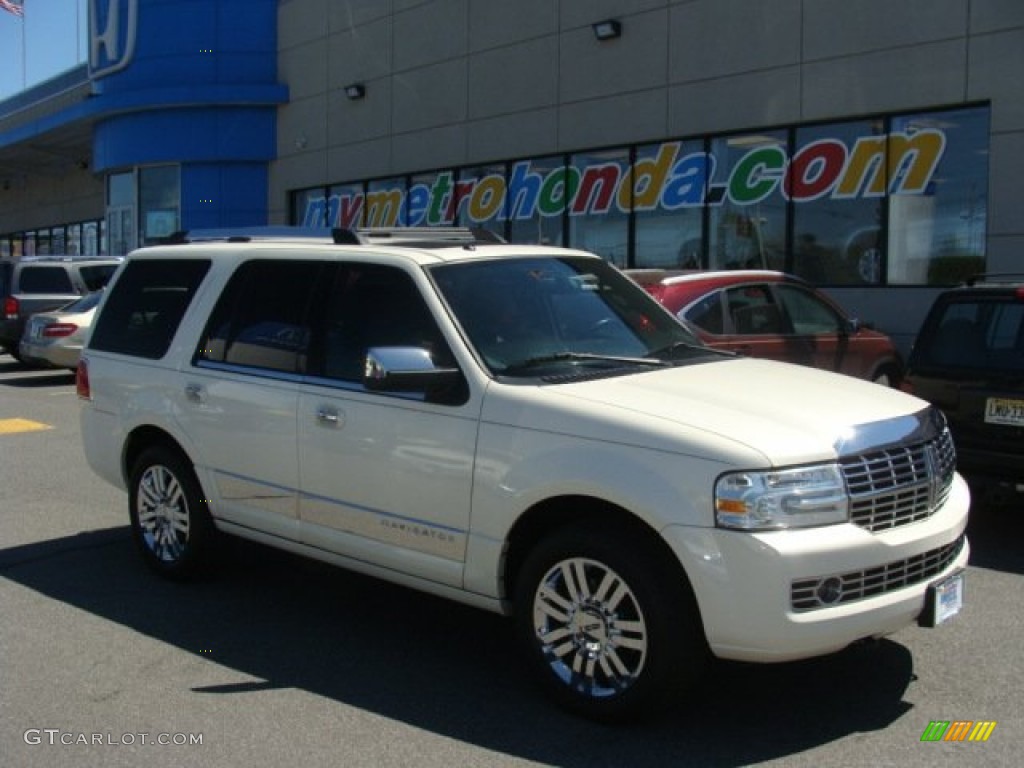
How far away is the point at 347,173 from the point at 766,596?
21439 millimetres

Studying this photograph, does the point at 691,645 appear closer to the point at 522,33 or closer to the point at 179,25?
the point at 522,33

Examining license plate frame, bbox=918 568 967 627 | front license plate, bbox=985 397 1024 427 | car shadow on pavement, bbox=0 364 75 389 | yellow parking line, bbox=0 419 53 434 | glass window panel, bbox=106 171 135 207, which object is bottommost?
yellow parking line, bbox=0 419 53 434

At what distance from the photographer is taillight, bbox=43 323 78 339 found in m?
16.9

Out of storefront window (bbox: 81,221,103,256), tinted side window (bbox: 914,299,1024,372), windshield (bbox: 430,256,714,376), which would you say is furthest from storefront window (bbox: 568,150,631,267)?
storefront window (bbox: 81,221,103,256)

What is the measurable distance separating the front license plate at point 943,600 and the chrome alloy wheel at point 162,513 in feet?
12.7

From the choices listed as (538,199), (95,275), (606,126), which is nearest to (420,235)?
(606,126)

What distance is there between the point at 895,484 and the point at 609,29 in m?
14.7

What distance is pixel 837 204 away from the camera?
15.2 m

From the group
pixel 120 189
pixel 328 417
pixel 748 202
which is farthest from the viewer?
pixel 120 189

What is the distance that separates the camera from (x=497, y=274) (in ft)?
17.3

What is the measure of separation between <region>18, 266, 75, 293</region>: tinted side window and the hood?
56.4ft

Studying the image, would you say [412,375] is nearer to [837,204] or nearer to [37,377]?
[837,204]

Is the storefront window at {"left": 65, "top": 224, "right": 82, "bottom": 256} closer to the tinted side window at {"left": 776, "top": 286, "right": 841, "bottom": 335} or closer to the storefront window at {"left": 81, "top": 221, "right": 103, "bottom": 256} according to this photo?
the storefront window at {"left": 81, "top": 221, "right": 103, "bottom": 256}

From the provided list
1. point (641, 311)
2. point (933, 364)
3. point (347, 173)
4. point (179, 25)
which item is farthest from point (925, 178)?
point (179, 25)
